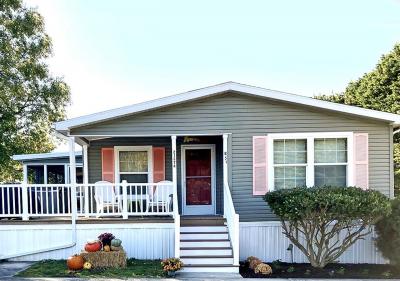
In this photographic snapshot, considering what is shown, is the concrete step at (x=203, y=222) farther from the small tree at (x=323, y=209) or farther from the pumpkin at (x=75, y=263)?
the pumpkin at (x=75, y=263)

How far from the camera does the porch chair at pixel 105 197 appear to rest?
31.0 feet

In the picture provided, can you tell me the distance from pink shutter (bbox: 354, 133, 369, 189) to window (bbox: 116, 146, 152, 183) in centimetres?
544

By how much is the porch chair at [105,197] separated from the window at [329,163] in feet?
16.2

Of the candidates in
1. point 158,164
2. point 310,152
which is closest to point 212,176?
point 158,164

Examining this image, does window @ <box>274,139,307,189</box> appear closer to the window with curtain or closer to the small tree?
the small tree

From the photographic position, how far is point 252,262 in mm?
8695

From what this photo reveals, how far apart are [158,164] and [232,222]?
342 centimetres

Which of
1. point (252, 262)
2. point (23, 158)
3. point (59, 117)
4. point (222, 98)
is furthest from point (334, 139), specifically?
point (59, 117)

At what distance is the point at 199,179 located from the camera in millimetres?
11273

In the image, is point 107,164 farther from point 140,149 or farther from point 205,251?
point 205,251

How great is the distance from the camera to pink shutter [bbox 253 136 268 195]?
31.6 feet

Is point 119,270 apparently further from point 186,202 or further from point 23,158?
point 23,158

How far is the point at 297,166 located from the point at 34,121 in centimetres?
1443

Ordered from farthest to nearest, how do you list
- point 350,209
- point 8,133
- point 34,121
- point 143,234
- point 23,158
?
point 34,121 → point 8,133 → point 23,158 → point 143,234 → point 350,209
